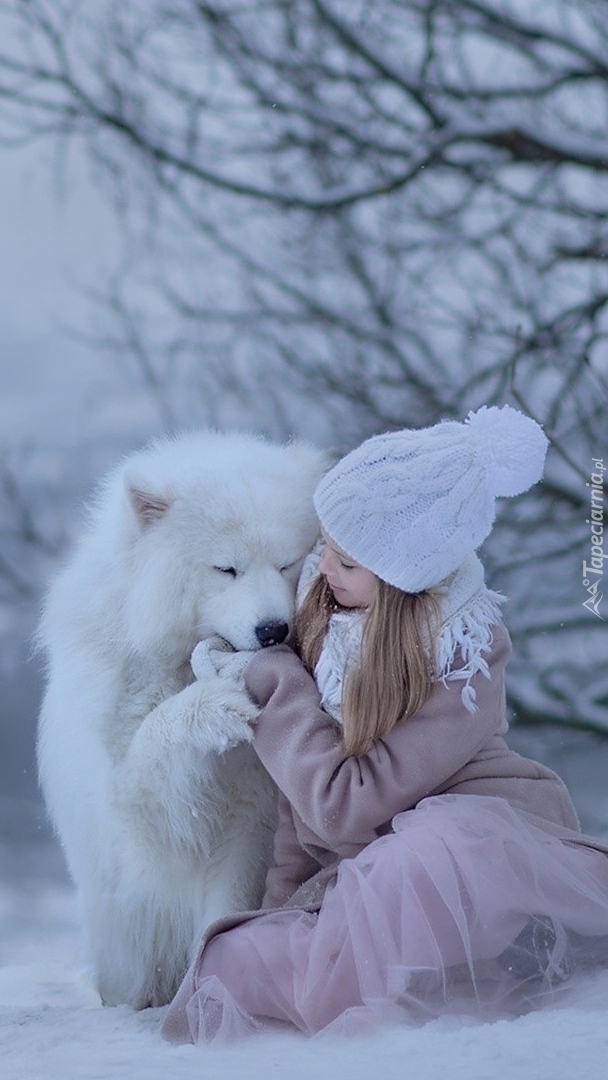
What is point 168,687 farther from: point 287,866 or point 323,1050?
point 323,1050

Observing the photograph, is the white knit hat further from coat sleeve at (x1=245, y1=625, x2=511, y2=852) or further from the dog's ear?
the dog's ear

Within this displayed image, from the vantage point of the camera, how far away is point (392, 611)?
8.82 ft

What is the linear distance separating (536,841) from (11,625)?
4.58m

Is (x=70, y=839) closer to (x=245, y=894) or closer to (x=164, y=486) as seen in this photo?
(x=245, y=894)

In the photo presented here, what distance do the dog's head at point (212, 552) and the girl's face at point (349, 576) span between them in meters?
0.14

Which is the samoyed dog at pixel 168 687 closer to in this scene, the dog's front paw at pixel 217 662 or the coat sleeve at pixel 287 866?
the dog's front paw at pixel 217 662

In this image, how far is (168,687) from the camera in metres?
2.91

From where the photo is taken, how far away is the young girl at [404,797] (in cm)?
236

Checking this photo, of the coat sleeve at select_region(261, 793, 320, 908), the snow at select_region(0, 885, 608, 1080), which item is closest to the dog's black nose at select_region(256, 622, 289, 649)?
the coat sleeve at select_region(261, 793, 320, 908)

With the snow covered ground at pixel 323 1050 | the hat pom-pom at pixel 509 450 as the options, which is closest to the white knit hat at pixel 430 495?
the hat pom-pom at pixel 509 450

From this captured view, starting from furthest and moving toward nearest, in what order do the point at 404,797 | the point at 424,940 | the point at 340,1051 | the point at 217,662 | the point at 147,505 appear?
the point at 147,505 < the point at 217,662 < the point at 404,797 < the point at 424,940 < the point at 340,1051

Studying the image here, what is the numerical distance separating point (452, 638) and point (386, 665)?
0.16 meters

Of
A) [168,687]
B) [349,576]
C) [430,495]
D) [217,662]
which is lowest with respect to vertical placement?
[168,687]

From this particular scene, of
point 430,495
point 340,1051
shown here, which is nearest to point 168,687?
point 430,495
